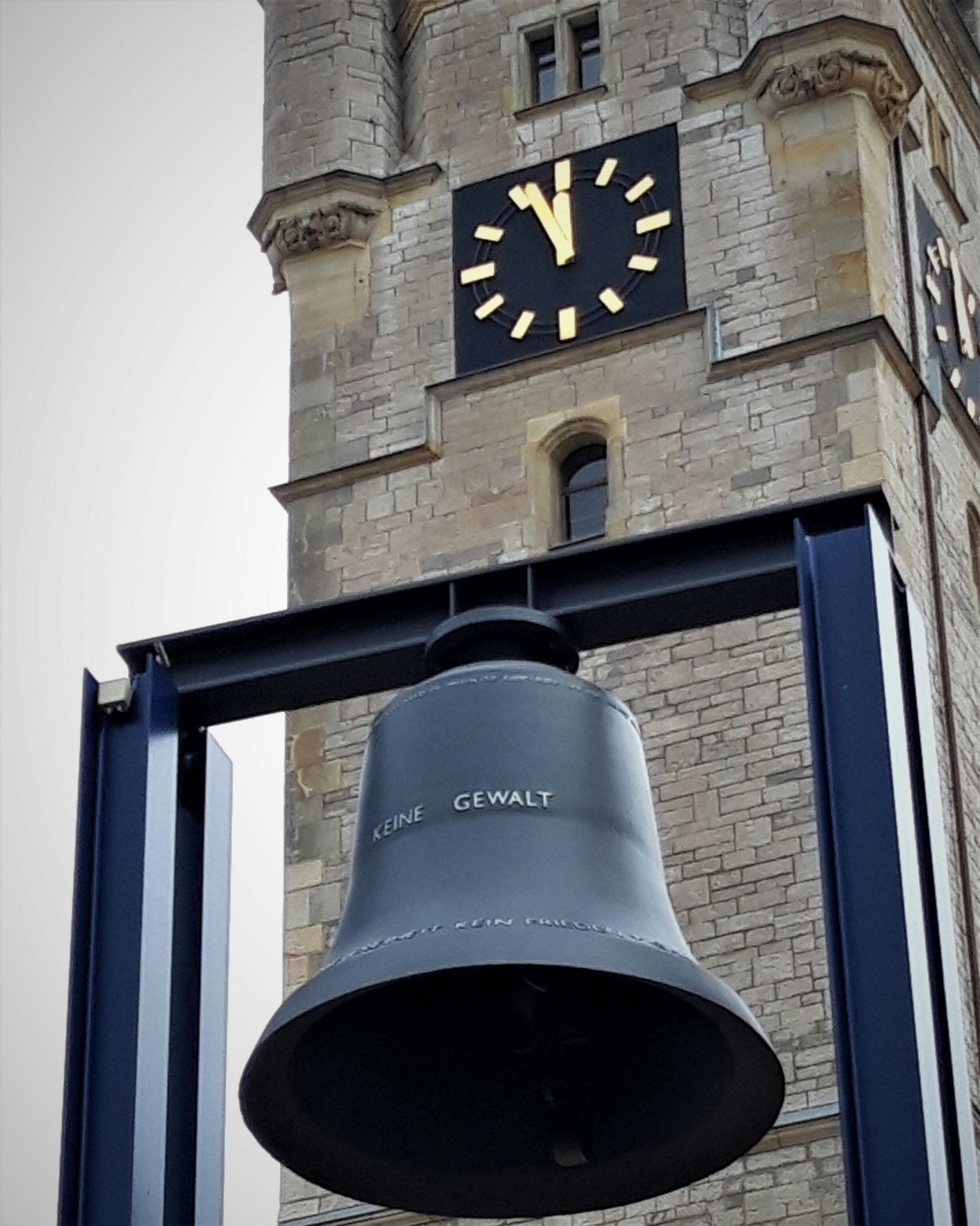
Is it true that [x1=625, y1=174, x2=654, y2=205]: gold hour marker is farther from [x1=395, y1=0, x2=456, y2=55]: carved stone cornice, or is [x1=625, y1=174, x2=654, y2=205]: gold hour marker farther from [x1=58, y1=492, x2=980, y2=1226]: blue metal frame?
[x1=58, y1=492, x2=980, y2=1226]: blue metal frame

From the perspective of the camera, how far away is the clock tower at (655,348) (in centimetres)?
2245

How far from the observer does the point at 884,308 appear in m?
24.4

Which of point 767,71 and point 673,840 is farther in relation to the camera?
point 767,71

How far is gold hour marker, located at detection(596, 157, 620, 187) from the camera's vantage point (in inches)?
1007

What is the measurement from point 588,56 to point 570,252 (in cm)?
222

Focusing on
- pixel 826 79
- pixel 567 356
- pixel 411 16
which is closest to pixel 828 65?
pixel 826 79

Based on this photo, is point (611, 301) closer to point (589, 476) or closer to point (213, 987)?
point (589, 476)

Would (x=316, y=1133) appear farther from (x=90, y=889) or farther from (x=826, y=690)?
(x=826, y=690)

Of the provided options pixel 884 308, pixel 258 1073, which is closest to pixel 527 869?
pixel 258 1073

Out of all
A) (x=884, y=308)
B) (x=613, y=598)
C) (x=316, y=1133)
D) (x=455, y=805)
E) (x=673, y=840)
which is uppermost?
(x=884, y=308)

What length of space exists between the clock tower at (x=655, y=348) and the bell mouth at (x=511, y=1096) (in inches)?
424

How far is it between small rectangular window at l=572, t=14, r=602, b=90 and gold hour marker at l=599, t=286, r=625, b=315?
2080 millimetres

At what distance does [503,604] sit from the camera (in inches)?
417

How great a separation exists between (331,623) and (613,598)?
0.84 meters
